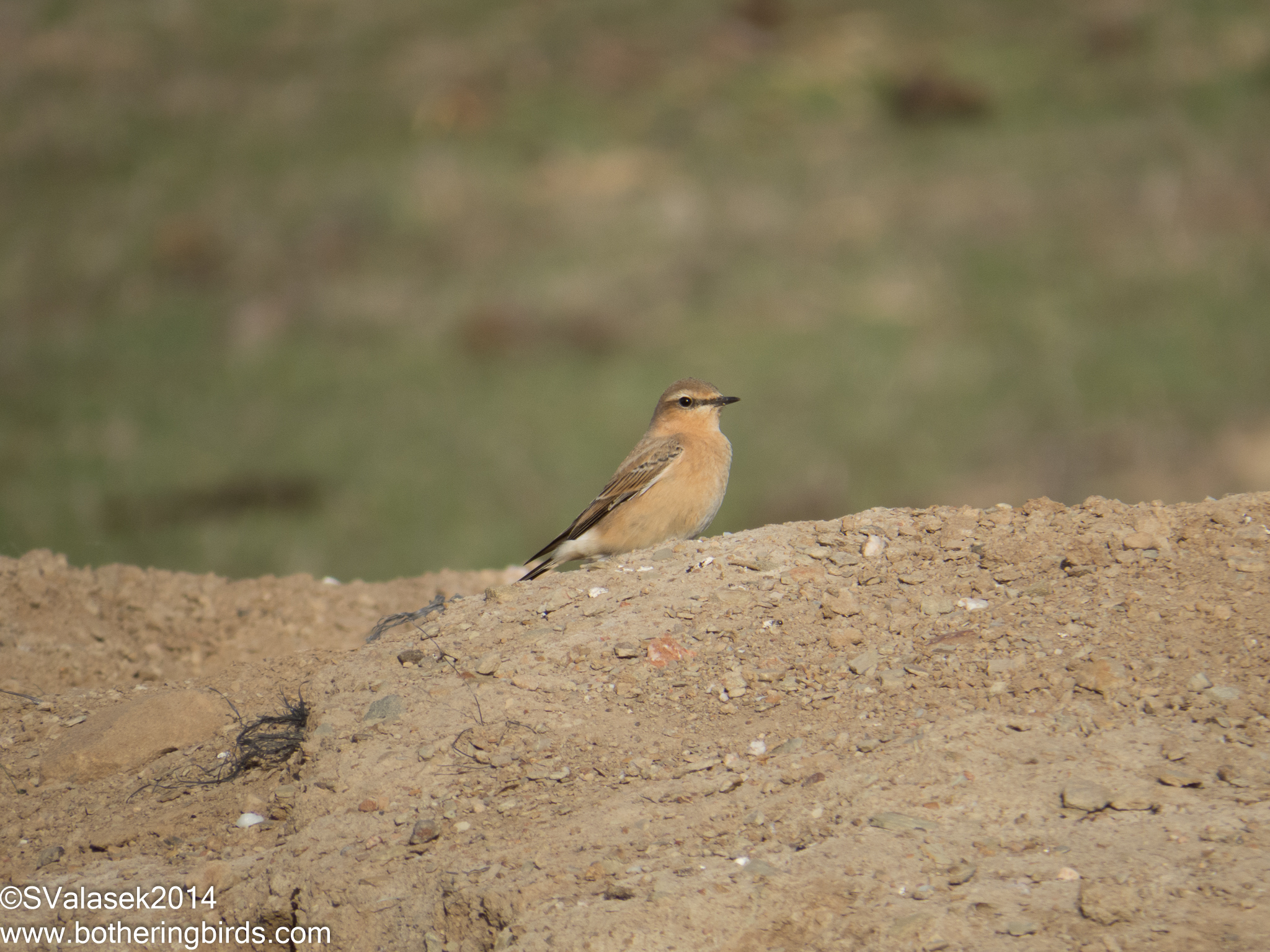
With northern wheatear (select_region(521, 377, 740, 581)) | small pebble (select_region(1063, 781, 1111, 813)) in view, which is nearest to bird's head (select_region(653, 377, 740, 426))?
northern wheatear (select_region(521, 377, 740, 581))

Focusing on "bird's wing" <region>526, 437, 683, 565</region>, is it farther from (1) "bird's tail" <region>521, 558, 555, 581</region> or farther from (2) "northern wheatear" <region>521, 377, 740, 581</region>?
(1) "bird's tail" <region>521, 558, 555, 581</region>

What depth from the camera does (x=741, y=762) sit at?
5.13 m

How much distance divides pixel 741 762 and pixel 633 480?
457cm

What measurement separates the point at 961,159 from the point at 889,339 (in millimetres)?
7911

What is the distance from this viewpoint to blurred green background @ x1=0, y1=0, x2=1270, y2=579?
19516mm

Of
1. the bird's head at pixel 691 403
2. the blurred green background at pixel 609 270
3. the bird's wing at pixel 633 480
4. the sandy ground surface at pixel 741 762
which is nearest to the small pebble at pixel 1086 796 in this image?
the sandy ground surface at pixel 741 762

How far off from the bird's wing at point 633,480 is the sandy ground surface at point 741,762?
2386 millimetres

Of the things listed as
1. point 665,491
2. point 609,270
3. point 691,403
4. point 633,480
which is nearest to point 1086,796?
point 665,491

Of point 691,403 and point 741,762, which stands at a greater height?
point 691,403

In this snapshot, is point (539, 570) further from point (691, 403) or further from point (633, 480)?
point (691, 403)

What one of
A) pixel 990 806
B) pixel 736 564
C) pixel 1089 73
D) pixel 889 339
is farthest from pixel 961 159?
pixel 990 806

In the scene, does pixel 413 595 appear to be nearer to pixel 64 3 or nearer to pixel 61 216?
pixel 61 216

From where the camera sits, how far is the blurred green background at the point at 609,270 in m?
19.5

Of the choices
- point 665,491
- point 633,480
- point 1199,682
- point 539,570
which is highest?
point 633,480
